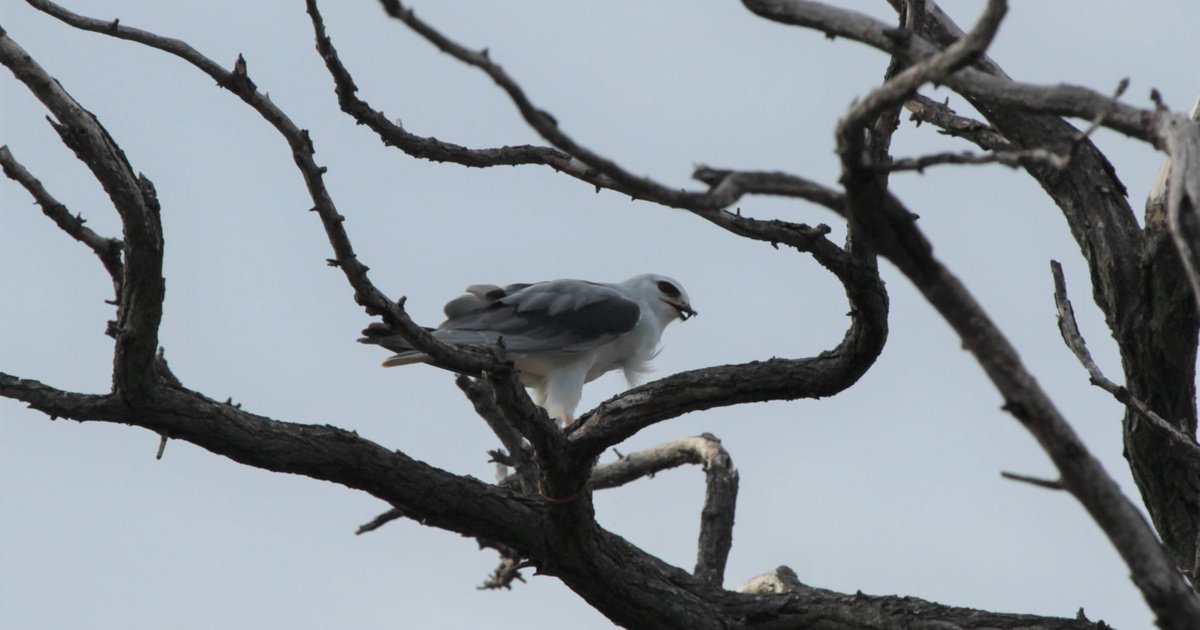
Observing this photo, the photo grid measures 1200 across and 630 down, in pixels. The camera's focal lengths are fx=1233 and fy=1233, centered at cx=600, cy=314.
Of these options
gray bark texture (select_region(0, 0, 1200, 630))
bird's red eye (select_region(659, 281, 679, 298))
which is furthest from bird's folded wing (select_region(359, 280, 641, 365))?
gray bark texture (select_region(0, 0, 1200, 630))

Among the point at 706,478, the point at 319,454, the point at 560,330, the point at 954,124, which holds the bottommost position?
the point at 319,454

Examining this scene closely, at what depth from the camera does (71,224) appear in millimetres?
4227

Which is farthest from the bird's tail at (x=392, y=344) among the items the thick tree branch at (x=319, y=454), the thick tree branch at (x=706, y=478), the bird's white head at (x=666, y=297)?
the bird's white head at (x=666, y=297)

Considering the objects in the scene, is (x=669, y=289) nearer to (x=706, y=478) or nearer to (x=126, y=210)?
(x=706, y=478)

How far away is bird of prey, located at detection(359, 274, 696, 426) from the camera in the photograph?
7.70 m

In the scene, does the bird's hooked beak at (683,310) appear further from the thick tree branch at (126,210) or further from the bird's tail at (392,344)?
the thick tree branch at (126,210)

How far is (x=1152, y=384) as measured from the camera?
17.3ft

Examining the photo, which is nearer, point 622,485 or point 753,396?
point 753,396

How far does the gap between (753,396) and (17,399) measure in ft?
8.78

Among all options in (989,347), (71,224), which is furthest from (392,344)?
(989,347)

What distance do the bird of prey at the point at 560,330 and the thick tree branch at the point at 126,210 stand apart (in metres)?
3.28

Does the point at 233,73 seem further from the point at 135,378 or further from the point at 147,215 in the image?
the point at 135,378

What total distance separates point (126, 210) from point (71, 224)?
0.47 meters

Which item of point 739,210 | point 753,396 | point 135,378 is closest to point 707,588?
point 753,396
